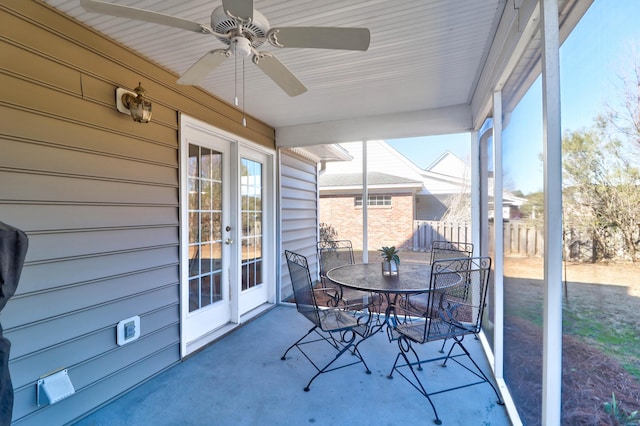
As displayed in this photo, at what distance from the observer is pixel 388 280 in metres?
2.63

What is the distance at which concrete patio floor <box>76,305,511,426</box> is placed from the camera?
197cm

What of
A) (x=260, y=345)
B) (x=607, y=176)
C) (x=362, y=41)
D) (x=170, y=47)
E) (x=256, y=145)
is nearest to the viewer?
(x=607, y=176)

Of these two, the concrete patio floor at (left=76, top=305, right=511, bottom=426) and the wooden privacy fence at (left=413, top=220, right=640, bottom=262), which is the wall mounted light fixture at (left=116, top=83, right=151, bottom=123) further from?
the wooden privacy fence at (left=413, top=220, right=640, bottom=262)

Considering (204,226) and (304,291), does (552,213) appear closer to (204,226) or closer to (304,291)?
(304,291)

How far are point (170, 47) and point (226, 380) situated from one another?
263 centimetres

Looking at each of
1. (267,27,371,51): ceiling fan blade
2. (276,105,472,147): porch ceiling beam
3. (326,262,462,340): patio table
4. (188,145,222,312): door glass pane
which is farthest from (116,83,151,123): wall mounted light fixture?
(276,105,472,147): porch ceiling beam

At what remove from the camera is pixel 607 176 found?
1050mm

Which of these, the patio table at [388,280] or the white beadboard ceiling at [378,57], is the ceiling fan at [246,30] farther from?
the patio table at [388,280]

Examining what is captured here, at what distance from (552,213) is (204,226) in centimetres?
294

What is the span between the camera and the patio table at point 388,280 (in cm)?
230

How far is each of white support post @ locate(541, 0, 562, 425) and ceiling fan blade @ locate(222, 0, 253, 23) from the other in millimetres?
1286

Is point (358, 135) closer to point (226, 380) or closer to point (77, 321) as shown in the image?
point (226, 380)

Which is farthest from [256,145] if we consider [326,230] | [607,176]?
[607,176]

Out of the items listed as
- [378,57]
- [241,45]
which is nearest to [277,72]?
[241,45]
